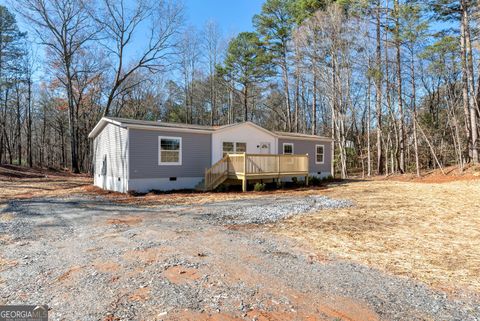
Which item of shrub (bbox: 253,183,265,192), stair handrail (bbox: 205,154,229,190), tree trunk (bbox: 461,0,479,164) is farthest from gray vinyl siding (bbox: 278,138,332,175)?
tree trunk (bbox: 461,0,479,164)

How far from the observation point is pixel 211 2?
65.6ft

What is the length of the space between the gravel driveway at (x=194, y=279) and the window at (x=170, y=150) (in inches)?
251

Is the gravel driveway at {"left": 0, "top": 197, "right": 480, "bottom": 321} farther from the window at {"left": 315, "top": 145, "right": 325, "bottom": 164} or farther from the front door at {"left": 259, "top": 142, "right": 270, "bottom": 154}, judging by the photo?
the window at {"left": 315, "top": 145, "right": 325, "bottom": 164}

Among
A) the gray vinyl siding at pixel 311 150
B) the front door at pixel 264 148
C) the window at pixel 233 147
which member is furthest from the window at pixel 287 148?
the window at pixel 233 147

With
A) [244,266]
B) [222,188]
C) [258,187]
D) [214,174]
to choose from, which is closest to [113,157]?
[214,174]

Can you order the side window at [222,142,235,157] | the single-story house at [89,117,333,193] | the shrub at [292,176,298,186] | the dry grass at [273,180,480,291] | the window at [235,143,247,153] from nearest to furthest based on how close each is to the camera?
the dry grass at [273,180,480,291] < the single-story house at [89,117,333,193] < the side window at [222,142,235,157] < the window at [235,143,247,153] < the shrub at [292,176,298,186]

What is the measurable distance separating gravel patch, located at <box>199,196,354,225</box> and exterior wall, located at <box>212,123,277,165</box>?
4749 mm

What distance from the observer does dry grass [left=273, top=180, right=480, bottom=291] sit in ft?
11.8

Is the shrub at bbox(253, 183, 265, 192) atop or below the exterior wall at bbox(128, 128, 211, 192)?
below

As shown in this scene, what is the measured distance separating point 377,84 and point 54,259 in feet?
64.3

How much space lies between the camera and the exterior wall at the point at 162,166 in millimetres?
11328

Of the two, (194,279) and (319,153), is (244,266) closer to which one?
(194,279)

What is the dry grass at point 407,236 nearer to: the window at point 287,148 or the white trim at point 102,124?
the window at point 287,148

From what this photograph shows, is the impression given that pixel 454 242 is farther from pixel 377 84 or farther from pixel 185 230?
pixel 377 84
